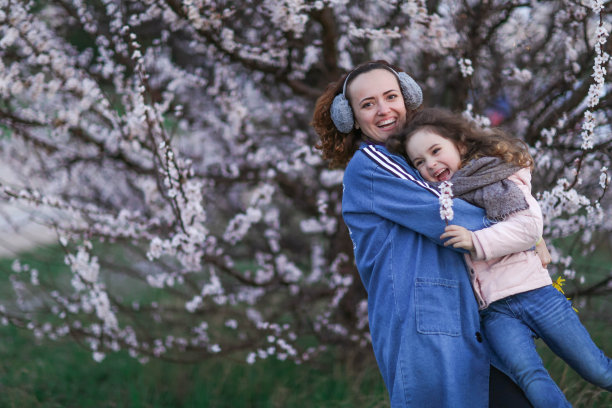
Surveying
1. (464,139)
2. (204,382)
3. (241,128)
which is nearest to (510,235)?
(464,139)

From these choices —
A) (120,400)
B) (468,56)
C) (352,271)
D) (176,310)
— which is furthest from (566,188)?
(120,400)

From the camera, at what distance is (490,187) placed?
5.97 ft

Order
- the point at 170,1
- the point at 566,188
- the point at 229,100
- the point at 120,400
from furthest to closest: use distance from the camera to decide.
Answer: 1. the point at 229,100
2. the point at 120,400
3. the point at 170,1
4. the point at 566,188

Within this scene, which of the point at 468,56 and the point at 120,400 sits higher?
the point at 468,56

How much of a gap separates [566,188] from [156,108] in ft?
7.18

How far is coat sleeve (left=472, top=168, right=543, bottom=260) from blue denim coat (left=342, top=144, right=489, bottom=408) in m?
0.07

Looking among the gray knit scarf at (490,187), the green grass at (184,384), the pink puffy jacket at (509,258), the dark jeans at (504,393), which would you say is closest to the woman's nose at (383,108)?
the gray knit scarf at (490,187)

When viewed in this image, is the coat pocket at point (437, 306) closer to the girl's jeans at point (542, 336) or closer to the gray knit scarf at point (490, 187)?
the girl's jeans at point (542, 336)

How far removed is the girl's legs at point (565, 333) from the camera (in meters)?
1.72

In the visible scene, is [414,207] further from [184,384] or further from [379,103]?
[184,384]

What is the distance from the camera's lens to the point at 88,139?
381 cm

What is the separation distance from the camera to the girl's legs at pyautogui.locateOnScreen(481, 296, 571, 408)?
1663 mm

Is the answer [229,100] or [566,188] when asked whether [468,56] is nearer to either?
[566,188]

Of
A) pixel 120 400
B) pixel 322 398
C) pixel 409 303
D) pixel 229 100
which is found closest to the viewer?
pixel 409 303
